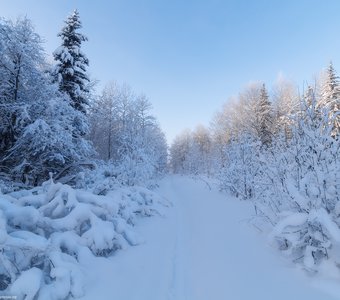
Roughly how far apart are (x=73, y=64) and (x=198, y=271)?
14569 millimetres

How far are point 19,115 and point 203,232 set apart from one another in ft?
28.0

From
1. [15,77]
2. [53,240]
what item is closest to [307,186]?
[53,240]

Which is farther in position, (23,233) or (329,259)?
(329,259)

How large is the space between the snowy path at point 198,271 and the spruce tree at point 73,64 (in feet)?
38.5

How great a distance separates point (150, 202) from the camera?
28.5 feet

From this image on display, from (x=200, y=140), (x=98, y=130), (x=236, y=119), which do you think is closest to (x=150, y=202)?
(x=98, y=130)

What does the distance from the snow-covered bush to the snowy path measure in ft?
0.89

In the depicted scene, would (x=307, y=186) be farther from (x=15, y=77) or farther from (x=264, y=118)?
(x=264, y=118)

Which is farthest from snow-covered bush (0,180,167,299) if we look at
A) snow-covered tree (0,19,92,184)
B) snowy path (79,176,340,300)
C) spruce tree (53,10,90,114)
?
spruce tree (53,10,90,114)

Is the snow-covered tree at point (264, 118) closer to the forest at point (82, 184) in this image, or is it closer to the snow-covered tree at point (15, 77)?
the forest at point (82, 184)

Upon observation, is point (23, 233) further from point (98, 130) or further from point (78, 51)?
point (98, 130)

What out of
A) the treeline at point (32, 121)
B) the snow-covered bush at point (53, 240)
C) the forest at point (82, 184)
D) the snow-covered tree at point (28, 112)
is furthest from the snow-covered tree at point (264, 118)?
the snow-covered bush at point (53, 240)

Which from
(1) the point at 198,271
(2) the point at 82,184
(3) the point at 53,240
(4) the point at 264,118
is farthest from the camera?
(4) the point at 264,118

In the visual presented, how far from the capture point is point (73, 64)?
15680 mm
